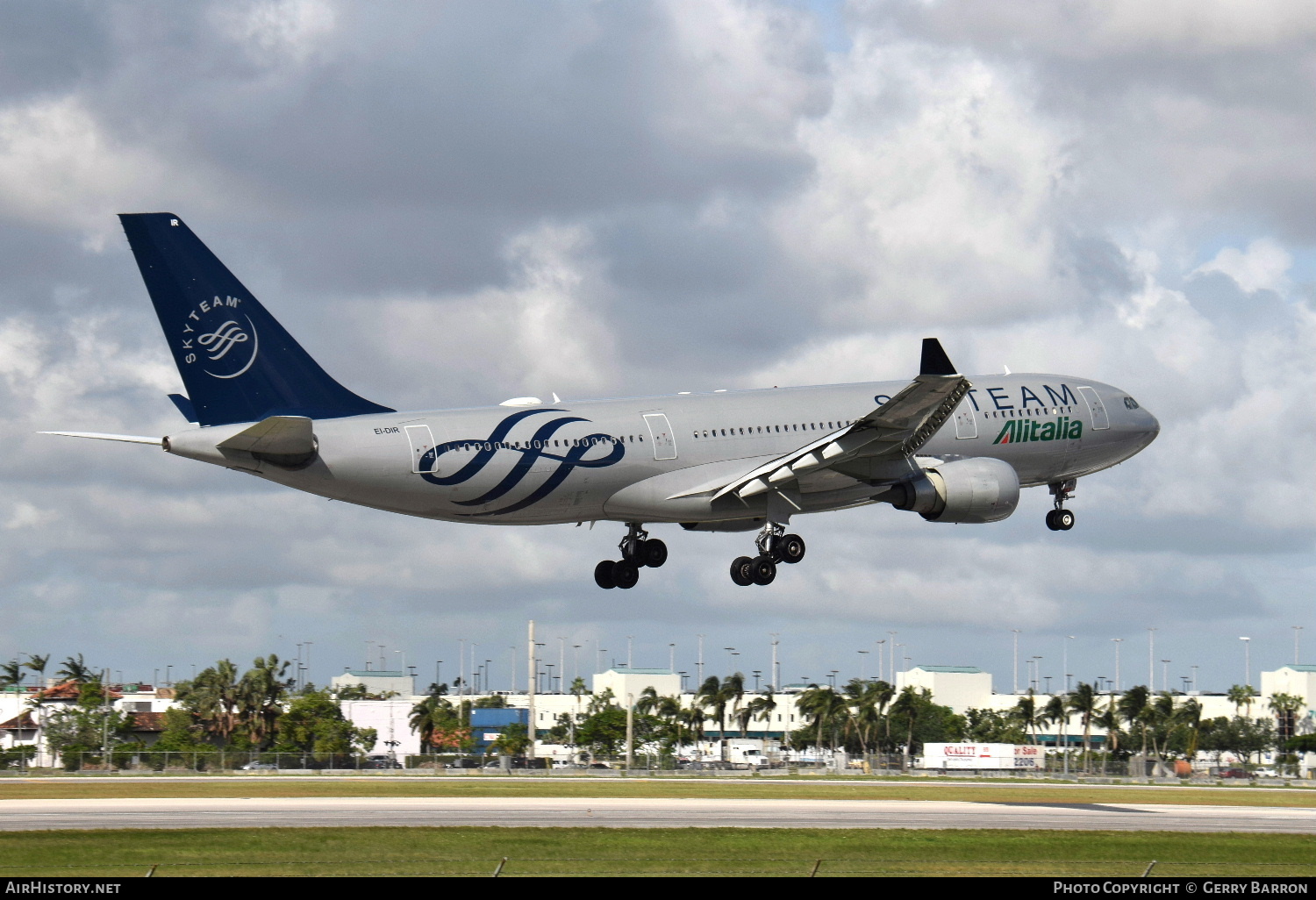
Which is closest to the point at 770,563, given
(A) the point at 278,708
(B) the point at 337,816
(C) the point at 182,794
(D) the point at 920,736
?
(B) the point at 337,816

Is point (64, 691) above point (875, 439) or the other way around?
the other way around

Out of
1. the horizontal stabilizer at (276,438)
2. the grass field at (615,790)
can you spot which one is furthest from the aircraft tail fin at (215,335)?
the grass field at (615,790)

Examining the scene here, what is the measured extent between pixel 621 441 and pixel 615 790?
2059 centimetres

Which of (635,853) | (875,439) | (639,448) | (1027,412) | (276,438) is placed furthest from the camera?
(1027,412)

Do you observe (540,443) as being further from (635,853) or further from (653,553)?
(635,853)

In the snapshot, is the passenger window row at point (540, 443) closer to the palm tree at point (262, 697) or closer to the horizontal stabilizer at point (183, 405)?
the horizontal stabilizer at point (183, 405)

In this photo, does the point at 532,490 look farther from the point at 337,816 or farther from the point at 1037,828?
the point at 1037,828

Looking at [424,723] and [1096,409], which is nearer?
[1096,409]

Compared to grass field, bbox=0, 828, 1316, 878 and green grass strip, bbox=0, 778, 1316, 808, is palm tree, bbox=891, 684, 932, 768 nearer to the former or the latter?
green grass strip, bbox=0, 778, 1316, 808

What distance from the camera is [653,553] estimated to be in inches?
2124

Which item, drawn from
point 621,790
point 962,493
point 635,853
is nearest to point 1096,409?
point 962,493

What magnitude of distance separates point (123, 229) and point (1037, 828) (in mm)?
30262

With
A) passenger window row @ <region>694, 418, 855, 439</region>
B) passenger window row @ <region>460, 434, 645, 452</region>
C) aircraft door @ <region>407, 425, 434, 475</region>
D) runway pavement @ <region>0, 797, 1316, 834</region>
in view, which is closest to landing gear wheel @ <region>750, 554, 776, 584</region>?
passenger window row @ <region>694, 418, 855, 439</region>
